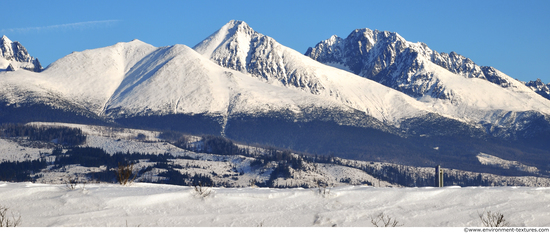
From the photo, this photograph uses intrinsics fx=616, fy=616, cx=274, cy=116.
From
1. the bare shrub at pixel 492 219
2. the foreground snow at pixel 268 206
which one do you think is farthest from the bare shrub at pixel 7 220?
the bare shrub at pixel 492 219

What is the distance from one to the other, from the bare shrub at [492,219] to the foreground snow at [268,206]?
0.37m

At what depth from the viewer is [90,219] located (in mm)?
29344

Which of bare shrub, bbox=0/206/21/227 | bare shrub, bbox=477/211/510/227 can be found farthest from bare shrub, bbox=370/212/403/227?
bare shrub, bbox=0/206/21/227

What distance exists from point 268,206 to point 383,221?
587cm

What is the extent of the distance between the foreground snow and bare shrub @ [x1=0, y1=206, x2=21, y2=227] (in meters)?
0.37

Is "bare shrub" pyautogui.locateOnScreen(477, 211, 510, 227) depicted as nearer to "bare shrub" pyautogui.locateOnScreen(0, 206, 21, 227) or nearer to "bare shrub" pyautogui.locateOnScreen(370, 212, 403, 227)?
"bare shrub" pyautogui.locateOnScreen(370, 212, 403, 227)

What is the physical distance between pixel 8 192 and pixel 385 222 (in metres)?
19.5

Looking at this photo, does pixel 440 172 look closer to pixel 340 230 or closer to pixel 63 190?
pixel 340 230

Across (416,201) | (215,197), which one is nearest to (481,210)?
(416,201)

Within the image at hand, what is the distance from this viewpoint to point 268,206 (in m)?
31.4

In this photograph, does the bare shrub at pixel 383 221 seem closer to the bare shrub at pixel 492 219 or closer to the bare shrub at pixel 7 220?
the bare shrub at pixel 492 219

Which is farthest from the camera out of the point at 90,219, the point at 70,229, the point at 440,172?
the point at 440,172

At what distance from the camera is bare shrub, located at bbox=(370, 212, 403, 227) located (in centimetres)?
2891

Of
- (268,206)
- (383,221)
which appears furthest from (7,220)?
(383,221)
